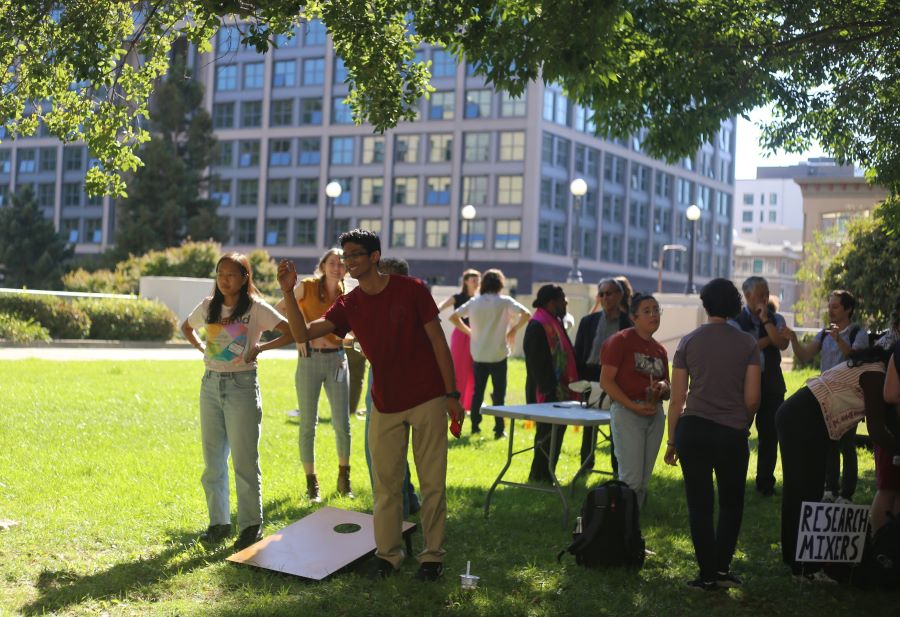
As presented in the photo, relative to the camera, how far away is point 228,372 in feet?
23.1

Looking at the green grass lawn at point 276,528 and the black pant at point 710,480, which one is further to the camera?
the black pant at point 710,480

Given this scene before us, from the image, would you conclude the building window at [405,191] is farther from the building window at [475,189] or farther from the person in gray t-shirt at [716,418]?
the person in gray t-shirt at [716,418]

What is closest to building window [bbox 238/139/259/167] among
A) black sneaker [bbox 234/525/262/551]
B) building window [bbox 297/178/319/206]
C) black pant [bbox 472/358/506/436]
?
building window [bbox 297/178/319/206]

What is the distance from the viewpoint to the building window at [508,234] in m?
71.8

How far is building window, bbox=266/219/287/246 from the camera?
8050 centimetres

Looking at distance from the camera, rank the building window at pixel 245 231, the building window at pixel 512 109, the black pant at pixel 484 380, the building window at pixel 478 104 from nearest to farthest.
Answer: the black pant at pixel 484 380
the building window at pixel 512 109
the building window at pixel 478 104
the building window at pixel 245 231

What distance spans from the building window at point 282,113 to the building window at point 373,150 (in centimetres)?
712

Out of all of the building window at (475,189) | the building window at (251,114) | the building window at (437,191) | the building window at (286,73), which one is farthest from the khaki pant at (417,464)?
the building window at (251,114)

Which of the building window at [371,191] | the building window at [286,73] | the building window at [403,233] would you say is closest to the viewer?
the building window at [403,233]

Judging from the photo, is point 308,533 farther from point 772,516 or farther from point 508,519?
point 772,516

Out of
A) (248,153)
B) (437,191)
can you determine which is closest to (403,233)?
(437,191)

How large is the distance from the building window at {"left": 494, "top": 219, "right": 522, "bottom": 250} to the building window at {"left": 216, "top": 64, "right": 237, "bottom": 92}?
82.6 ft

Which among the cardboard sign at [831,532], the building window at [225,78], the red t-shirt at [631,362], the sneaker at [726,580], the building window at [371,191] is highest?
the building window at [225,78]

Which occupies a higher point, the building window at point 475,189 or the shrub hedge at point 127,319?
the building window at point 475,189
